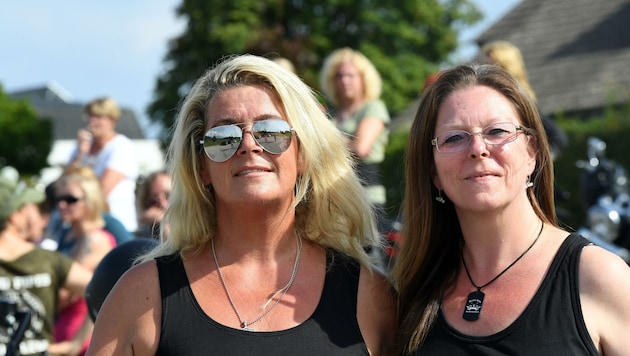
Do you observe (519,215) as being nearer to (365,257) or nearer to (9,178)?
(365,257)

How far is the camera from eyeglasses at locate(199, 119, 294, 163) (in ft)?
11.5

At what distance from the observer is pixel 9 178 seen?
772 centimetres

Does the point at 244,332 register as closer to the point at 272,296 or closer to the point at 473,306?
the point at 272,296

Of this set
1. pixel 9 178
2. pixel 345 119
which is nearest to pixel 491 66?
pixel 345 119

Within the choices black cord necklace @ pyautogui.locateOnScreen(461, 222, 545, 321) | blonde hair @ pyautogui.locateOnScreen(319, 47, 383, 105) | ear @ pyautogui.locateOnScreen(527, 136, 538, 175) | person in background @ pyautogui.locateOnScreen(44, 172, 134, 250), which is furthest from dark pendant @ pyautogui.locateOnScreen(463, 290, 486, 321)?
blonde hair @ pyautogui.locateOnScreen(319, 47, 383, 105)

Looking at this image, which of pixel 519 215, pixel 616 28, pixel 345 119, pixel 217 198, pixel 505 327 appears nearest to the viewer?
pixel 505 327

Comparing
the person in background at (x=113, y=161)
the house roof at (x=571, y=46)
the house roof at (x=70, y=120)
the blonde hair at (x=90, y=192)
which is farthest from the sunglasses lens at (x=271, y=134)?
the house roof at (x=70, y=120)

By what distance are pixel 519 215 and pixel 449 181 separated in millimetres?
260

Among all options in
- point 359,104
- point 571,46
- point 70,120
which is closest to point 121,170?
point 359,104

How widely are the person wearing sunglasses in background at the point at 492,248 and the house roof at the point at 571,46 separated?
25624mm

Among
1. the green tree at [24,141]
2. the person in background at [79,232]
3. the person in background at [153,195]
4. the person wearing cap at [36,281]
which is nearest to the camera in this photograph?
A: the person wearing cap at [36,281]

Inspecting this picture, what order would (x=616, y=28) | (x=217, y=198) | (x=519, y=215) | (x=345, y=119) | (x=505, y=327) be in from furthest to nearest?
(x=616, y=28) < (x=345, y=119) < (x=217, y=198) < (x=519, y=215) < (x=505, y=327)

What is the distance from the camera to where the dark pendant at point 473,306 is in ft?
10.9

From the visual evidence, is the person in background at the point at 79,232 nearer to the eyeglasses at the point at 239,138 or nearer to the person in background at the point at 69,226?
the person in background at the point at 69,226
